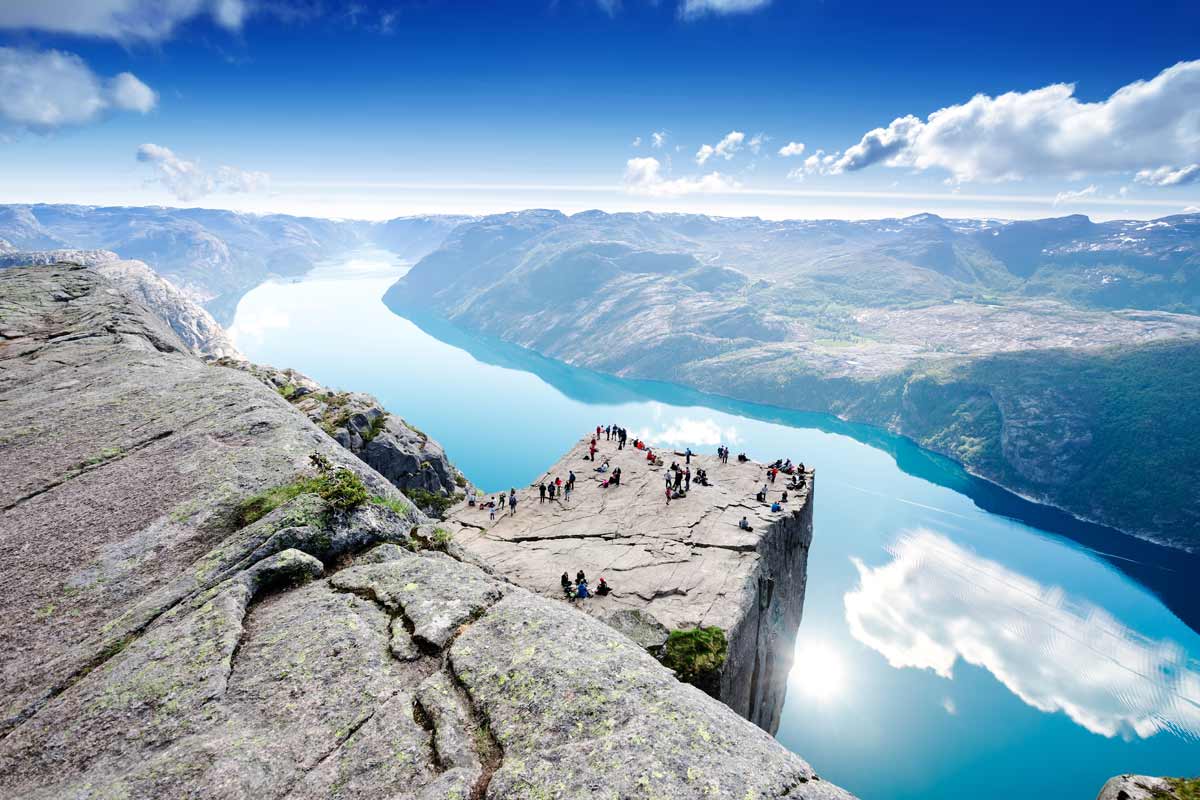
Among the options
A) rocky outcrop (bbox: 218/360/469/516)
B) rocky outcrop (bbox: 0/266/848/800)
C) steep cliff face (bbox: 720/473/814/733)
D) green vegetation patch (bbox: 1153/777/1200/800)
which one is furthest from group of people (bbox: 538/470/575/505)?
green vegetation patch (bbox: 1153/777/1200/800)

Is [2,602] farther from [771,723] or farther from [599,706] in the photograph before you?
[771,723]

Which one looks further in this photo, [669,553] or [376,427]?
[376,427]

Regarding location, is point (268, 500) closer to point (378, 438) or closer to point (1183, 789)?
point (1183, 789)

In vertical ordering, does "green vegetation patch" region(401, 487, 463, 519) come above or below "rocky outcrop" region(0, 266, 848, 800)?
below

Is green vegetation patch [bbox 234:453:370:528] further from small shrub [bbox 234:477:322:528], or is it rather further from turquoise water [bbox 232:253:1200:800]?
turquoise water [bbox 232:253:1200:800]

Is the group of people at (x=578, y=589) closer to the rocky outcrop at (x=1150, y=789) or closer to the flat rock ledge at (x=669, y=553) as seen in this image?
the flat rock ledge at (x=669, y=553)

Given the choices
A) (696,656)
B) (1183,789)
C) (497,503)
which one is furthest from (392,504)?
(497,503)

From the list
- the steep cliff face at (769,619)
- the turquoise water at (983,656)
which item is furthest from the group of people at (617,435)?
the turquoise water at (983,656)
